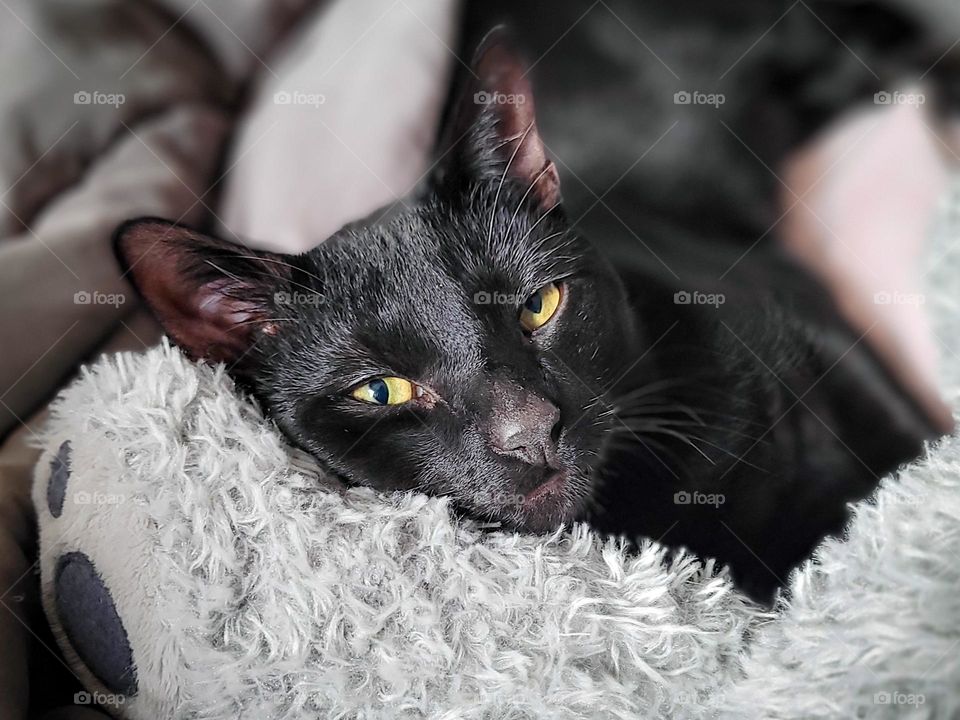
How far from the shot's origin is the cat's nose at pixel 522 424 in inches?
18.7

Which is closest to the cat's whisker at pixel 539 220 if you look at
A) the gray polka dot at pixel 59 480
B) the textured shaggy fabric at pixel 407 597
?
the textured shaggy fabric at pixel 407 597

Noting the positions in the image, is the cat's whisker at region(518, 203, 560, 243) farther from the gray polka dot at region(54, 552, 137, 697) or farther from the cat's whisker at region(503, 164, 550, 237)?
the gray polka dot at region(54, 552, 137, 697)

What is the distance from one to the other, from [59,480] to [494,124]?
446mm

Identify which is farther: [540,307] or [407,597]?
[540,307]

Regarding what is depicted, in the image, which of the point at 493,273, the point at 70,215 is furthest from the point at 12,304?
the point at 493,273

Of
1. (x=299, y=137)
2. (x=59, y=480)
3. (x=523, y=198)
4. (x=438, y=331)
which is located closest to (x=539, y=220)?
(x=523, y=198)

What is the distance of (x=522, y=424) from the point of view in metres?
0.48

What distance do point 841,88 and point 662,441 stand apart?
0.41 metres

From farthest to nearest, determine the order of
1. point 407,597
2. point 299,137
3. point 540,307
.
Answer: point 299,137
point 540,307
point 407,597

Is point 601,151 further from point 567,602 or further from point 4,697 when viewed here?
point 4,697

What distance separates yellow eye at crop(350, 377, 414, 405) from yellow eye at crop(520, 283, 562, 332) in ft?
0.35

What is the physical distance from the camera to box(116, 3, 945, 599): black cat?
0.50 meters

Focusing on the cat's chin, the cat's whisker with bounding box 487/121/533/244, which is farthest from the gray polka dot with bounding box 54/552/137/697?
the cat's whisker with bounding box 487/121/533/244

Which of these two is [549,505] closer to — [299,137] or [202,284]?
[202,284]
